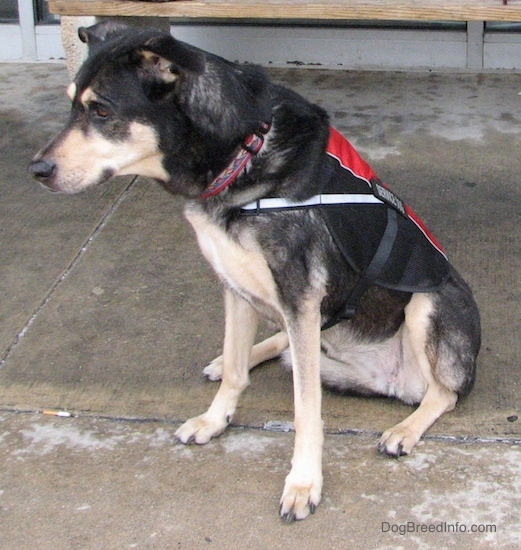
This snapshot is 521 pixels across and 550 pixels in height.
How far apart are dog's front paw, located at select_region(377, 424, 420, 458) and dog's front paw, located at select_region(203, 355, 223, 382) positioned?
0.69m

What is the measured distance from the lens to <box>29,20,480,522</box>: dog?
272cm

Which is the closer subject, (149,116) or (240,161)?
(149,116)

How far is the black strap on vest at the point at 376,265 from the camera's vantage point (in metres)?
3.12

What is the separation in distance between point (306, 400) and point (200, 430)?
1.47ft

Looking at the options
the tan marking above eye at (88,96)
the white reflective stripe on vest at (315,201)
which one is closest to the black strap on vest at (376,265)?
the white reflective stripe on vest at (315,201)

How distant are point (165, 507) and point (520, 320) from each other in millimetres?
1701

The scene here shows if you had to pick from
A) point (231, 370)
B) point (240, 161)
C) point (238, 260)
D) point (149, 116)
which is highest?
point (149, 116)

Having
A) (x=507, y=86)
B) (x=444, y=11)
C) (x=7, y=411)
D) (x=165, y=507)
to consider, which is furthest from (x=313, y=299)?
(x=507, y=86)

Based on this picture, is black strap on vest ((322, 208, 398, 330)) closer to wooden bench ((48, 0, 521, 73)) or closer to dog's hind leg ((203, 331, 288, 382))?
dog's hind leg ((203, 331, 288, 382))

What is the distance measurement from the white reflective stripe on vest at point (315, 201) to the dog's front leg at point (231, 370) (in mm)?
464

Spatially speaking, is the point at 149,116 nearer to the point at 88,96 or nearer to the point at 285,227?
the point at 88,96

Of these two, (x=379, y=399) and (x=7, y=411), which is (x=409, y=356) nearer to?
(x=379, y=399)

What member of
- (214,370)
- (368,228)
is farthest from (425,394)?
(214,370)

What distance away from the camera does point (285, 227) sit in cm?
288
